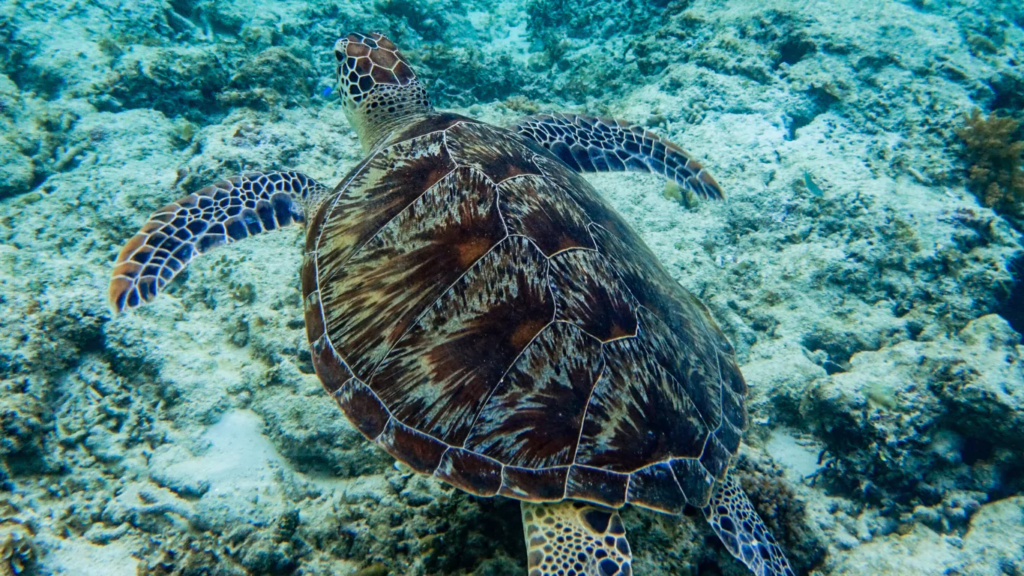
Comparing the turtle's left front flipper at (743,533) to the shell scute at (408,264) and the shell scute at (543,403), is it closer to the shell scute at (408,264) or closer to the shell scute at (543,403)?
the shell scute at (543,403)

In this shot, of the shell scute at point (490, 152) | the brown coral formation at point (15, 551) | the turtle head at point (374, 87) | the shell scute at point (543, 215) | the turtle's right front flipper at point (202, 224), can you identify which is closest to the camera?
the brown coral formation at point (15, 551)

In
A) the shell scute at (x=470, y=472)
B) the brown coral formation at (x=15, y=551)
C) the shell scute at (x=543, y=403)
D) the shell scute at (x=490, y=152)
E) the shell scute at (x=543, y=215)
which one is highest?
the shell scute at (x=490, y=152)

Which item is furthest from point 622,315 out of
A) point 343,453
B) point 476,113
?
point 476,113

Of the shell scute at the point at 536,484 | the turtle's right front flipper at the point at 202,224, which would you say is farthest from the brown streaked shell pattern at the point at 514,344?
the turtle's right front flipper at the point at 202,224

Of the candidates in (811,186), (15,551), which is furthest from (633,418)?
(811,186)

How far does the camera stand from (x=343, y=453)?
2.28 m

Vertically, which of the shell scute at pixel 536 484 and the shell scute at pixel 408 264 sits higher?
the shell scute at pixel 408 264

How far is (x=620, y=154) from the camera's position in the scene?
3422mm

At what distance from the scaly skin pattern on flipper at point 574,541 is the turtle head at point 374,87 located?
2817mm

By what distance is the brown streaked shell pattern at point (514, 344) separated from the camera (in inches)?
61.7

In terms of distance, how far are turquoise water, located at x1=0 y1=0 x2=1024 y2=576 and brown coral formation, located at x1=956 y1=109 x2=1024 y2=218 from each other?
0.08ft

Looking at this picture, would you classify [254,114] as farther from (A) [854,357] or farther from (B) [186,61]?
(A) [854,357]

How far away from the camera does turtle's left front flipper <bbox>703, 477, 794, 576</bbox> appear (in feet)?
5.49

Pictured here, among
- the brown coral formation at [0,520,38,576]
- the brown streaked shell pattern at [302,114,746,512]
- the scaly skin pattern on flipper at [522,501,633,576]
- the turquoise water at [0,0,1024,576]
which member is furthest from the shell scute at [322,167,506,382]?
the brown coral formation at [0,520,38,576]
